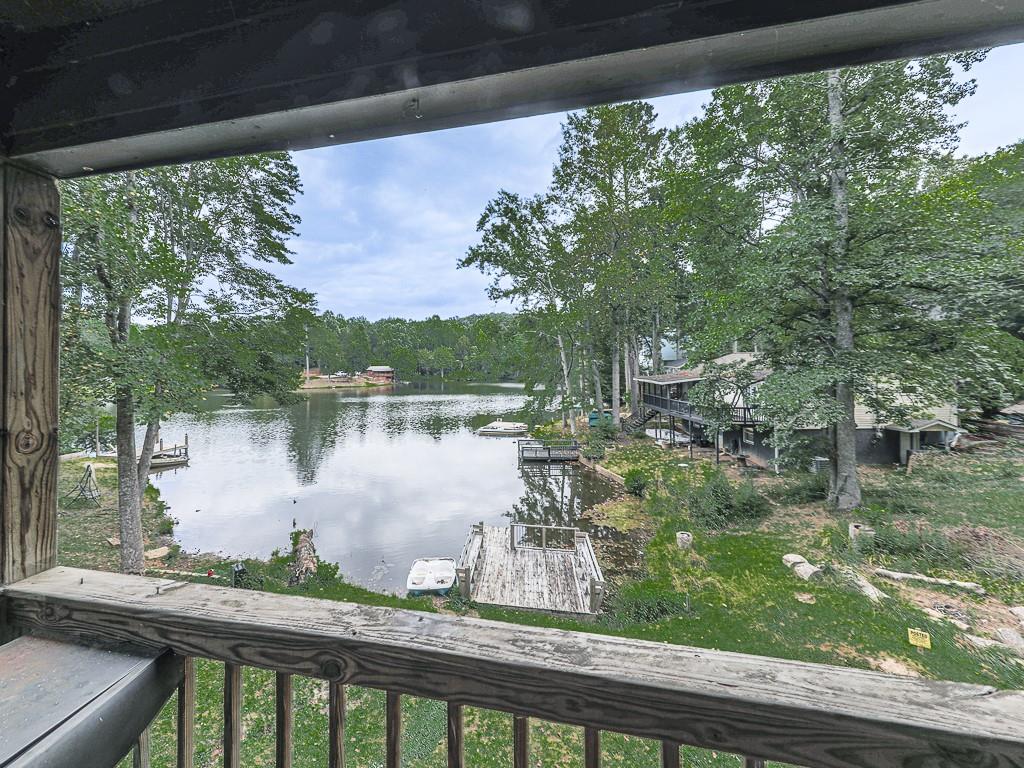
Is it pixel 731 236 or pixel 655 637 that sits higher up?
pixel 731 236

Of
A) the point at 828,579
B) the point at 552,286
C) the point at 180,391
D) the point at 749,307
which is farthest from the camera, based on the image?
the point at 552,286

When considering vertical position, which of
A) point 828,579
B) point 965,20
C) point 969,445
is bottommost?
point 828,579

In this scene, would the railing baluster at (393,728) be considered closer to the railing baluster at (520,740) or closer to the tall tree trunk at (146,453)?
the railing baluster at (520,740)

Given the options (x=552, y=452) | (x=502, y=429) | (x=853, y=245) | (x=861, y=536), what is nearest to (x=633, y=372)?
(x=502, y=429)

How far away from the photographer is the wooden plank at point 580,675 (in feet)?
1.71

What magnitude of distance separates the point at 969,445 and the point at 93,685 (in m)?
11.5

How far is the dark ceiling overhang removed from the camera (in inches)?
25.5

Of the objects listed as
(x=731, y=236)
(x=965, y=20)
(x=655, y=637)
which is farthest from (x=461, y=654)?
(x=731, y=236)

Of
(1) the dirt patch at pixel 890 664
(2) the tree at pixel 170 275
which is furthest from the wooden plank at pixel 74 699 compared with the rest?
(2) the tree at pixel 170 275

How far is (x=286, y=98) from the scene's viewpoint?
82cm

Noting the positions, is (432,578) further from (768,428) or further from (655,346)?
(655,346)

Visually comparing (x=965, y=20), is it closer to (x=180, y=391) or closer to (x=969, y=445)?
(x=180, y=391)

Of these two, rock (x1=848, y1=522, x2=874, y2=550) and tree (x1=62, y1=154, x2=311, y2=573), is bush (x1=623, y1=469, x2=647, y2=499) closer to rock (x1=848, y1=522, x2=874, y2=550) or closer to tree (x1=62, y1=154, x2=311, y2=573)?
rock (x1=848, y1=522, x2=874, y2=550)

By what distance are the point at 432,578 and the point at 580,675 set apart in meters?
6.51
